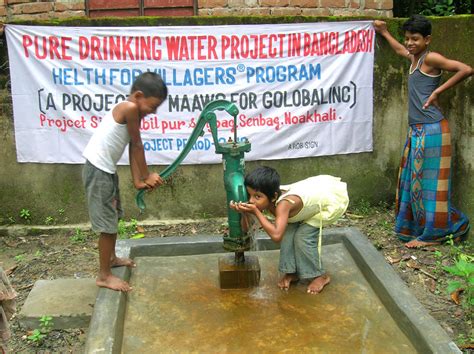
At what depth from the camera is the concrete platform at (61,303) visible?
323 centimetres

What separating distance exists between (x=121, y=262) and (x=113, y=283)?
1.01 feet

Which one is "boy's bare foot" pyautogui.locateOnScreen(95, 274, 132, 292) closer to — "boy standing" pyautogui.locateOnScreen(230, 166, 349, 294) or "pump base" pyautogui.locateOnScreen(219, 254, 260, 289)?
"pump base" pyautogui.locateOnScreen(219, 254, 260, 289)

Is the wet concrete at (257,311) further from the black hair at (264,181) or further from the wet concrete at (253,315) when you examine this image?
the black hair at (264,181)

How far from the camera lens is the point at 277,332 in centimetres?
286

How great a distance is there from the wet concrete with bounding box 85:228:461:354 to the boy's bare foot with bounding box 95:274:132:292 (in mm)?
50

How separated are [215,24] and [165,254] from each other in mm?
2121

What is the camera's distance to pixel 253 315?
303 centimetres

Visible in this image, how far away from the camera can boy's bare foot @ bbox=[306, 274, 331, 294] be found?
328 centimetres

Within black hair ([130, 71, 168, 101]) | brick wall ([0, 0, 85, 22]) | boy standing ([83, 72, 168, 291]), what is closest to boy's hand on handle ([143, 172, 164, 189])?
boy standing ([83, 72, 168, 291])

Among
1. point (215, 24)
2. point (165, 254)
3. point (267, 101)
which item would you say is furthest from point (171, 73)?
point (165, 254)

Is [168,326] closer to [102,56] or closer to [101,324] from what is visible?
[101,324]

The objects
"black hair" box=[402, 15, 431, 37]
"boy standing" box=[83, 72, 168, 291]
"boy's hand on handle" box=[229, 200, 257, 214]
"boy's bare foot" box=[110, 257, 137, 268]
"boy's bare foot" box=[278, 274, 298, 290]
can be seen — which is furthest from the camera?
"black hair" box=[402, 15, 431, 37]

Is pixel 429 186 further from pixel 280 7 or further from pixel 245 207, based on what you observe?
pixel 280 7

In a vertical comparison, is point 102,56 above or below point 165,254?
above
